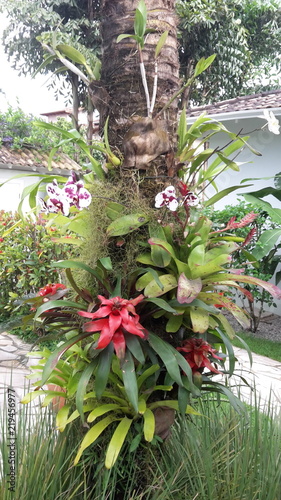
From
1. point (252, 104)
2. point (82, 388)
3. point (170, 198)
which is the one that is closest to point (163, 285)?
point (170, 198)

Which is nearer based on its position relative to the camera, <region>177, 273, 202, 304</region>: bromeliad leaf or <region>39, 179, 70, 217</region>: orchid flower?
<region>177, 273, 202, 304</region>: bromeliad leaf

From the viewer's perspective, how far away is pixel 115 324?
5.09 ft

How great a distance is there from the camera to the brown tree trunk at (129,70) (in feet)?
6.53

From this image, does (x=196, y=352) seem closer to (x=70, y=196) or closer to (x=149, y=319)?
(x=149, y=319)

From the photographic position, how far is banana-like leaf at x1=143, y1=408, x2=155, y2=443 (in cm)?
165

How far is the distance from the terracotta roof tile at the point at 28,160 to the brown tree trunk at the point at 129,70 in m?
12.7

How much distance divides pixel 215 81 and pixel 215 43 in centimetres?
157

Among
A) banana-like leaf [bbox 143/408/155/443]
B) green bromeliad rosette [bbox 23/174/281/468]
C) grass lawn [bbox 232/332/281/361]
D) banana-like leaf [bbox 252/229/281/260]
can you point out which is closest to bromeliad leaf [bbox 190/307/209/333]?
green bromeliad rosette [bbox 23/174/281/468]

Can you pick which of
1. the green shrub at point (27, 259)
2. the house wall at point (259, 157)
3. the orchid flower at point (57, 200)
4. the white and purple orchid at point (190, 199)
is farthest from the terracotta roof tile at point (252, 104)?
the orchid flower at point (57, 200)

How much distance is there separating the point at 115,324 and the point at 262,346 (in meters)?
4.98

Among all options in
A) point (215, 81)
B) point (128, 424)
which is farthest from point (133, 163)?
point (215, 81)

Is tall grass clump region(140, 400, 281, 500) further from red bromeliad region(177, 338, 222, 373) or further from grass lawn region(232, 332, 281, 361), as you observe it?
grass lawn region(232, 332, 281, 361)

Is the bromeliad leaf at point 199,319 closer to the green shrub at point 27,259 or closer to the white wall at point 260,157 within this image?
the green shrub at point 27,259

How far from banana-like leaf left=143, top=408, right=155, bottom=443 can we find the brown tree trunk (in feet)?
3.65
